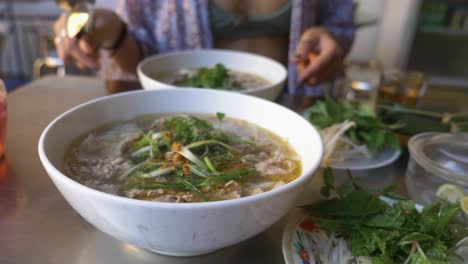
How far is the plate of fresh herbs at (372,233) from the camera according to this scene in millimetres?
667

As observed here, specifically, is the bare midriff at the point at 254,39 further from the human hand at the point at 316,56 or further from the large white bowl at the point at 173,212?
the large white bowl at the point at 173,212

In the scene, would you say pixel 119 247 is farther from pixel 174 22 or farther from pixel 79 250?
pixel 174 22

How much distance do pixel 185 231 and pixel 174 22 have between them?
150 cm

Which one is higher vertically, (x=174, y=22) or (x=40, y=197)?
(x=174, y=22)

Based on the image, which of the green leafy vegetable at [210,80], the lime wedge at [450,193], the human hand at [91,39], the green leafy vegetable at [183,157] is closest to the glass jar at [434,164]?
the lime wedge at [450,193]

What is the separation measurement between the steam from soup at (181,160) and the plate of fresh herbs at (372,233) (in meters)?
0.10

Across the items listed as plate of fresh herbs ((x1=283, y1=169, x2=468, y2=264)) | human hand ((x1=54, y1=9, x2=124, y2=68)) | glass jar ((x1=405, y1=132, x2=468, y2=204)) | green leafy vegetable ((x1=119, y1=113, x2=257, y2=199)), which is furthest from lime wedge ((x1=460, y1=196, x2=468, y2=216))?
human hand ((x1=54, y1=9, x2=124, y2=68))

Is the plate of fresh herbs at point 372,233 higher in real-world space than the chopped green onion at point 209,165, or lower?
lower

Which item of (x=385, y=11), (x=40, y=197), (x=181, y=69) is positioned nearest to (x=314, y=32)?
(x=181, y=69)

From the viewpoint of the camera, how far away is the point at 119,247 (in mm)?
737

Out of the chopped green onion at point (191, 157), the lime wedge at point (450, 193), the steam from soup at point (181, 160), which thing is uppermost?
the chopped green onion at point (191, 157)

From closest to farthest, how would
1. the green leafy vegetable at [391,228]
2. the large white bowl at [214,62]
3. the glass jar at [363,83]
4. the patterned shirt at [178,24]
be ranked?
1. the green leafy vegetable at [391,228]
2. the large white bowl at [214,62]
3. the patterned shirt at [178,24]
4. the glass jar at [363,83]

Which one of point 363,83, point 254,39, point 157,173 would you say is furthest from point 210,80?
point 363,83

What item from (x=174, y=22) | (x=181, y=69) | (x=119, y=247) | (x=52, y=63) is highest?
(x=174, y=22)
